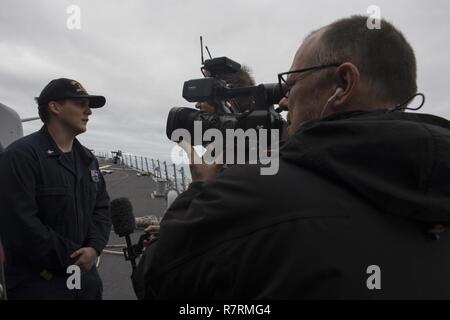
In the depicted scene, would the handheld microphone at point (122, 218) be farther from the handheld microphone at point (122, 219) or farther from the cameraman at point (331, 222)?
the cameraman at point (331, 222)

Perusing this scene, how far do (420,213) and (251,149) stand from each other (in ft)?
2.43

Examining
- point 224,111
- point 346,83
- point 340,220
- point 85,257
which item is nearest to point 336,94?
point 346,83

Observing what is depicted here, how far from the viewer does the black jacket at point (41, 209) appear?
2.00 metres

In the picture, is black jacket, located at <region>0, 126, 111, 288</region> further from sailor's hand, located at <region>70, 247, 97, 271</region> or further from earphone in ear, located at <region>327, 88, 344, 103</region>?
earphone in ear, located at <region>327, 88, 344, 103</region>

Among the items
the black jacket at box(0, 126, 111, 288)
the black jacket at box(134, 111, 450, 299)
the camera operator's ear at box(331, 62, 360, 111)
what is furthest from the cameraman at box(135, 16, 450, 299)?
the black jacket at box(0, 126, 111, 288)

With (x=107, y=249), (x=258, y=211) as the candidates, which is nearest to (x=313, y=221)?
(x=258, y=211)

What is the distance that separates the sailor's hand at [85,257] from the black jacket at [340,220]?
167 cm

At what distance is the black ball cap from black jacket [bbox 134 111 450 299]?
2.03 m

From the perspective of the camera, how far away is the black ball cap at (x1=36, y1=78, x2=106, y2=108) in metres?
2.39

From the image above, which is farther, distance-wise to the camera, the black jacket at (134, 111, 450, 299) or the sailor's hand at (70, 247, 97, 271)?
the sailor's hand at (70, 247, 97, 271)

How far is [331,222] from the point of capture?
0.72m
